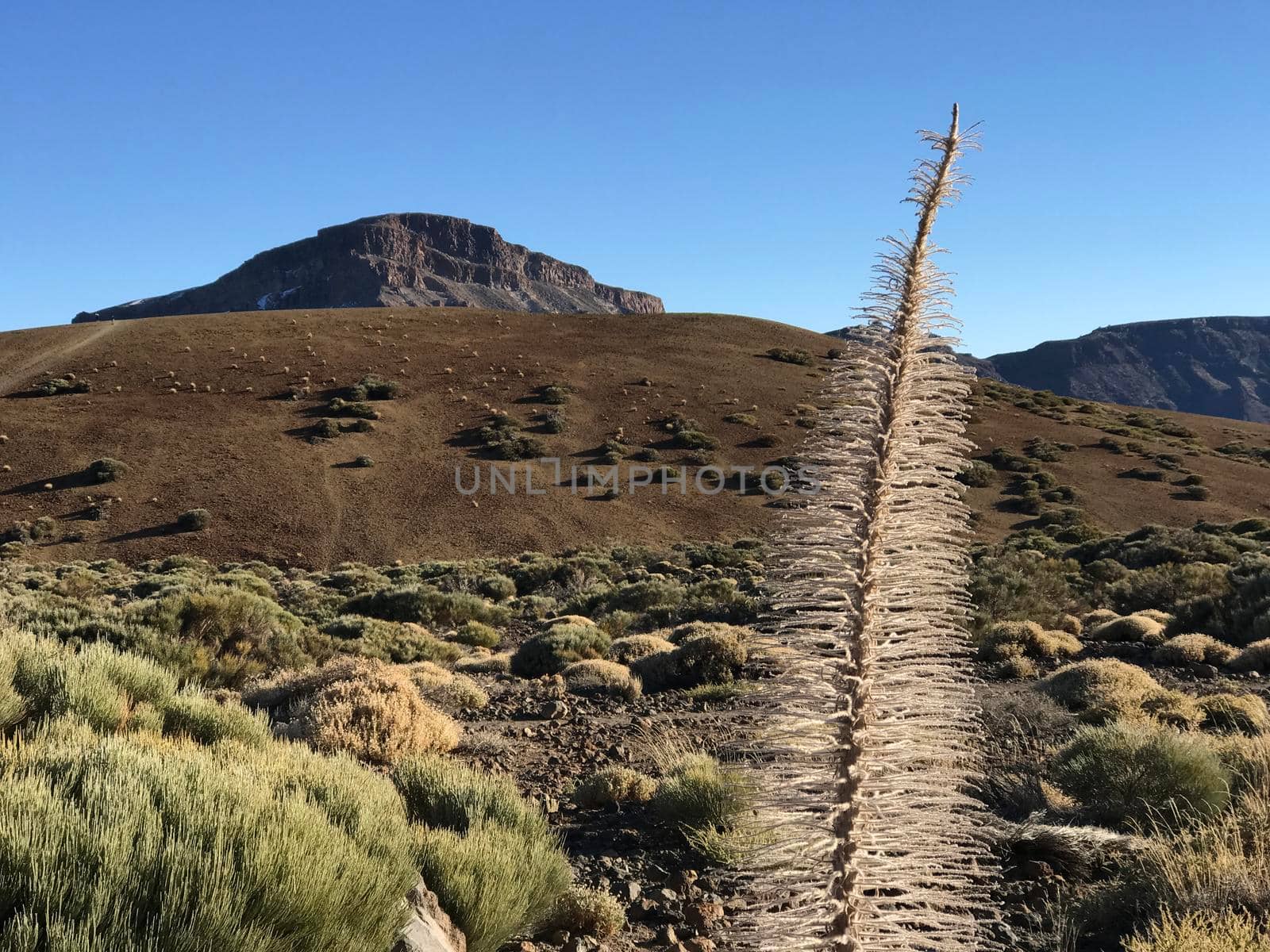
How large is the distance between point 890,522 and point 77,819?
2644mm

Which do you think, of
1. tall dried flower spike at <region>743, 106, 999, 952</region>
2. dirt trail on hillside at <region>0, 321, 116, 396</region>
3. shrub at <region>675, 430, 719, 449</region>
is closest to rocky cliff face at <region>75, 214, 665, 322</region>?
dirt trail on hillside at <region>0, 321, 116, 396</region>

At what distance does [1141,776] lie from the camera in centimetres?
554

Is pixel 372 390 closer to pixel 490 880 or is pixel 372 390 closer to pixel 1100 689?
pixel 1100 689

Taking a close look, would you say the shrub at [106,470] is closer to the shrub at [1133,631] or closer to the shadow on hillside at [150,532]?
the shadow on hillside at [150,532]

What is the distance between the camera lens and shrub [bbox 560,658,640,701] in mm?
10430

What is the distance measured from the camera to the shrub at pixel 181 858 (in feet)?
7.95

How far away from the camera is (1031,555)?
2069 cm

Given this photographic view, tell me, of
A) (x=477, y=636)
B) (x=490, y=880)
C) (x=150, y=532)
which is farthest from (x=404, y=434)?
(x=490, y=880)

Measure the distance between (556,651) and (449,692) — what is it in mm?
3240

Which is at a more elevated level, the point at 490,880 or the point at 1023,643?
the point at 490,880

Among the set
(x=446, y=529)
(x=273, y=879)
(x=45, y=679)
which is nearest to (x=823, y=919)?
(x=273, y=879)

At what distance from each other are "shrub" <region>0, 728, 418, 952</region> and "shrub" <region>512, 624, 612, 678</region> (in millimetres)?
→ 8716

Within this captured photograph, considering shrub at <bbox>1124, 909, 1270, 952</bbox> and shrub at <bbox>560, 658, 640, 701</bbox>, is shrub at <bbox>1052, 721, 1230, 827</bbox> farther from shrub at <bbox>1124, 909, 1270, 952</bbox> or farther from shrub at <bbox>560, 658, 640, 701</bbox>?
shrub at <bbox>560, 658, 640, 701</bbox>

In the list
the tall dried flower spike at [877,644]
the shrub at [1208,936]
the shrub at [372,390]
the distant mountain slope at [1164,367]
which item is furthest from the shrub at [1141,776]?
the distant mountain slope at [1164,367]
